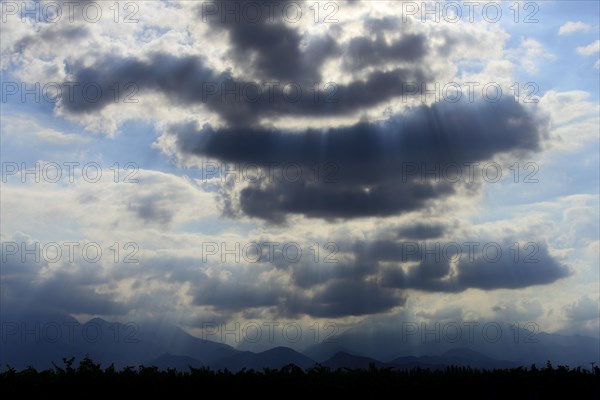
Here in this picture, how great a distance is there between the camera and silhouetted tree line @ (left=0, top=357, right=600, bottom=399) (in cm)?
1575

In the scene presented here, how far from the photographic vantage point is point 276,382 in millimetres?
16125

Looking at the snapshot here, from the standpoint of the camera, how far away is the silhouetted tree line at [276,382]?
15.8 metres

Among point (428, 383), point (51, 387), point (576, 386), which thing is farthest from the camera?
point (576, 386)

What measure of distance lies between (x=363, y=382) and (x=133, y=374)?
5.82 metres

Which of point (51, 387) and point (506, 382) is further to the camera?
point (506, 382)

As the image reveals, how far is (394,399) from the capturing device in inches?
643

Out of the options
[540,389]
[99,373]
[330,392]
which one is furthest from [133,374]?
[540,389]

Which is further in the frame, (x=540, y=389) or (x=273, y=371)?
(x=540, y=389)

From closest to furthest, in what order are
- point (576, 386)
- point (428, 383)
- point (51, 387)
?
point (51, 387)
point (428, 383)
point (576, 386)

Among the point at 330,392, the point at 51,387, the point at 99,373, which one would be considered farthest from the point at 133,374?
the point at 330,392

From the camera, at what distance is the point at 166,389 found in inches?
620

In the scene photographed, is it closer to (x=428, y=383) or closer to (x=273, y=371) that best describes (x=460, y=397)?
(x=428, y=383)

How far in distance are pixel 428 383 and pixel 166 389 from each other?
6722 millimetres

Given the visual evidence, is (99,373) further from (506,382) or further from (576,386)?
(576,386)
